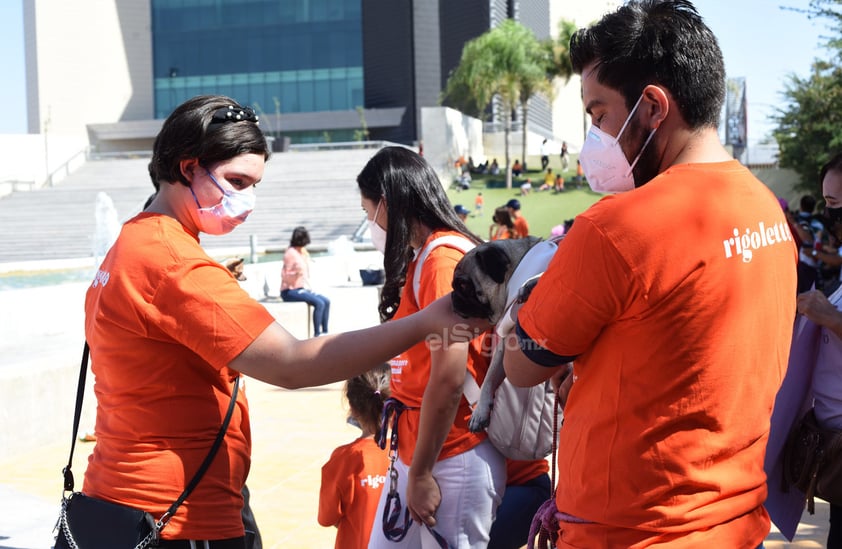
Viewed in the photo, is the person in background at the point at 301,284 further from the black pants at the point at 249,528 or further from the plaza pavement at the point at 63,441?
the black pants at the point at 249,528

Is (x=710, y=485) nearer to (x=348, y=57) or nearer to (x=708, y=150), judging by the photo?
(x=708, y=150)

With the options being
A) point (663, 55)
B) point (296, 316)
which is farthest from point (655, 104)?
point (296, 316)

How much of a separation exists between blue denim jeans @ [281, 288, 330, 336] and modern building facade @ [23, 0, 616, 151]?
5580 cm

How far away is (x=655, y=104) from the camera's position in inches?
69.6

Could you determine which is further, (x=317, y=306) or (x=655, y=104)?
(x=317, y=306)

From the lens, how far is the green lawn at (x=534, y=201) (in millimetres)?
36000

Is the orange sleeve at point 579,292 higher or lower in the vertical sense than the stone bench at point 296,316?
higher

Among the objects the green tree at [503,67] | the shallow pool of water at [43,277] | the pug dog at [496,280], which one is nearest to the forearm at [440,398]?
the pug dog at [496,280]

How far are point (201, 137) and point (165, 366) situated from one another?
2.01 ft

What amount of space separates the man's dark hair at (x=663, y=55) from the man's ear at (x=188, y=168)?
1.13m

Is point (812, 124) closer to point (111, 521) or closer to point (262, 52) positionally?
point (111, 521)

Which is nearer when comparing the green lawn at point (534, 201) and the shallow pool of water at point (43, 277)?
the shallow pool of water at point (43, 277)

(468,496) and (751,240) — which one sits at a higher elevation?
(751,240)

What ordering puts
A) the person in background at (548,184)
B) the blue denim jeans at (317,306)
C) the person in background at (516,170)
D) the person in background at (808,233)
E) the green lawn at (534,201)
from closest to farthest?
the person in background at (808,233) → the blue denim jeans at (317,306) → the green lawn at (534,201) → the person in background at (548,184) → the person in background at (516,170)
